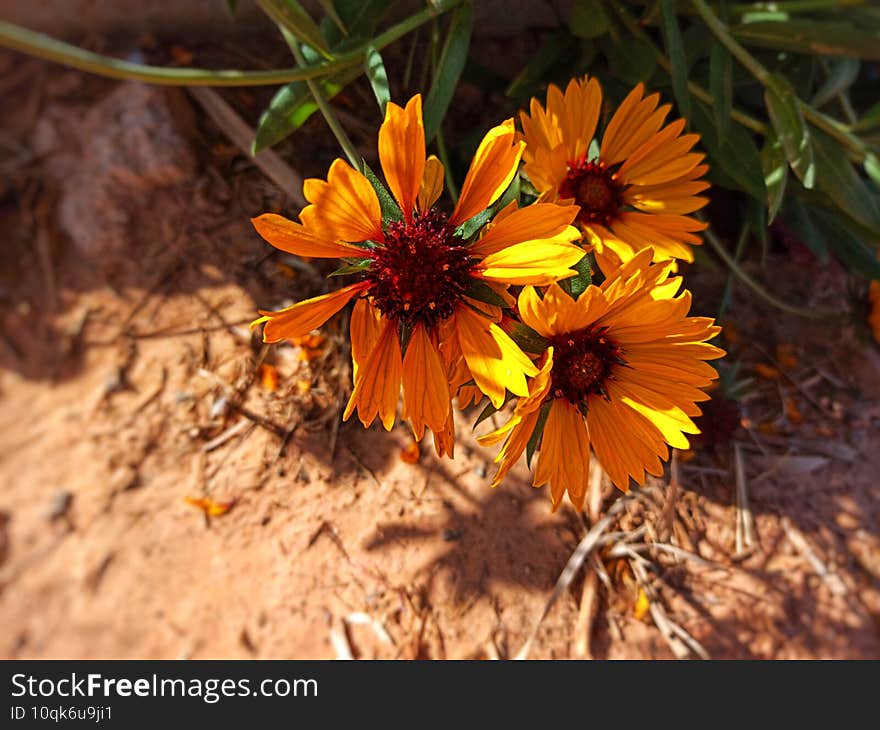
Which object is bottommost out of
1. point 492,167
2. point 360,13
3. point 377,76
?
point 492,167

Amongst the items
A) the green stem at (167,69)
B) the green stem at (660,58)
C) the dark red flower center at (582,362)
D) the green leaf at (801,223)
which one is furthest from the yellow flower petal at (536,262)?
the green leaf at (801,223)

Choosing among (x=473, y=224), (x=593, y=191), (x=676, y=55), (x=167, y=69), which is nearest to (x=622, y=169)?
(x=593, y=191)

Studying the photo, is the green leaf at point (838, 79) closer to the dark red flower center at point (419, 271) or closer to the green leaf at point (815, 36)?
the green leaf at point (815, 36)

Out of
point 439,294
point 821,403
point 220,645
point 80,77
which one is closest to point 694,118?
point 439,294

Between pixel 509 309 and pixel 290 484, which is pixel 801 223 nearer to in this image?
pixel 509 309

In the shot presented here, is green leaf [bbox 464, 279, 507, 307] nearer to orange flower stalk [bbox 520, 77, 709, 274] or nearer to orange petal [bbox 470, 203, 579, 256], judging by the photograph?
orange petal [bbox 470, 203, 579, 256]
